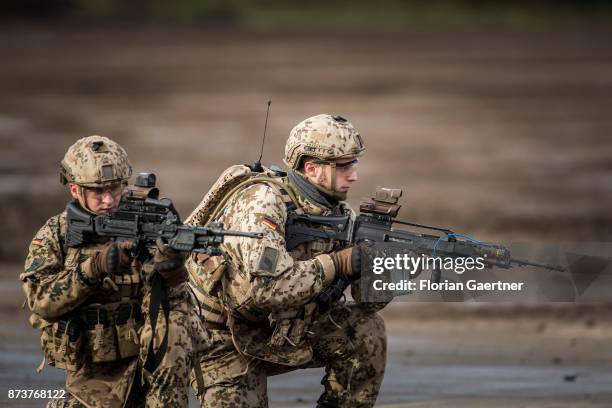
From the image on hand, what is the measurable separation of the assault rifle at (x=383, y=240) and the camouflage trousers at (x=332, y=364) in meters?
0.29

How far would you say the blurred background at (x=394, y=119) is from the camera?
43.9 ft

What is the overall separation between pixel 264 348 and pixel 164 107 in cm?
2133

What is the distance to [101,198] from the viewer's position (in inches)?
337

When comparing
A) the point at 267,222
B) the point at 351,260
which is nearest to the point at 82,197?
the point at 267,222

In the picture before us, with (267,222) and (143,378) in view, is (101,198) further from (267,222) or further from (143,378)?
(143,378)

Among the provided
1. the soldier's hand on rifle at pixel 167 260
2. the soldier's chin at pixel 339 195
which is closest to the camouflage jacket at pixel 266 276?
the soldier's chin at pixel 339 195

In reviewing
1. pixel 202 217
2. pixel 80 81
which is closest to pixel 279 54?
pixel 80 81

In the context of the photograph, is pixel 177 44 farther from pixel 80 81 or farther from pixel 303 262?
pixel 303 262

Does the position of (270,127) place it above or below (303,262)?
above

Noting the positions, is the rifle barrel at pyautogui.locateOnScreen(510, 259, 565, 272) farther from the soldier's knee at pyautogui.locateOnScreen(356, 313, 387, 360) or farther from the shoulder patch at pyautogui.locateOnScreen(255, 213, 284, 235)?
the shoulder patch at pyautogui.locateOnScreen(255, 213, 284, 235)

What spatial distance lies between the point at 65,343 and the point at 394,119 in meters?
20.2

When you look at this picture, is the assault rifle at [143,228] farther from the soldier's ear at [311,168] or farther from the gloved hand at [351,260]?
the soldier's ear at [311,168]

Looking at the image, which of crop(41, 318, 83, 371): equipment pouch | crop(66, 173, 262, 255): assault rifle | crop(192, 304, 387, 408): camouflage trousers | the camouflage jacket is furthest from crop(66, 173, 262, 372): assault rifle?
crop(192, 304, 387, 408): camouflage trousers

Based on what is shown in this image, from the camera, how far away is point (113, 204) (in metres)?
8.55
